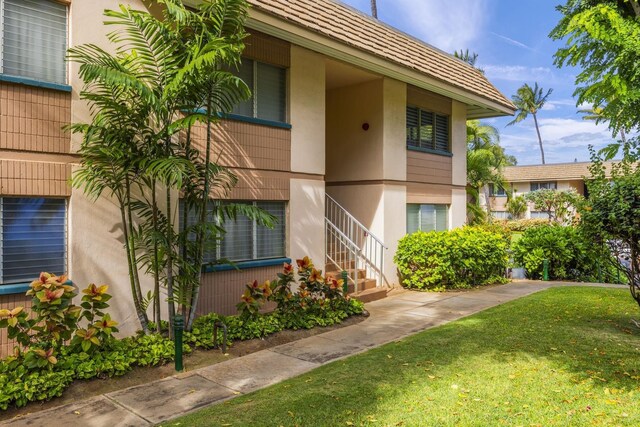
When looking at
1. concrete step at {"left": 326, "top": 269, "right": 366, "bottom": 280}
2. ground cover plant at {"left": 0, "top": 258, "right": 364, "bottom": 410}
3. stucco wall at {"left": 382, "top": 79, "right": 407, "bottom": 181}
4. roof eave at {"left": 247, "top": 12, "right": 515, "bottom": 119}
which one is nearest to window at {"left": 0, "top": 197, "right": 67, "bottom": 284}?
ground cover plant at {"left": 0, "top": 258, "right": 364, "bottom": 410}

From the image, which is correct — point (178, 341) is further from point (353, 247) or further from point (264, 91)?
point (353, 247)

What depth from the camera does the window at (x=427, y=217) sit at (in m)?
13.0

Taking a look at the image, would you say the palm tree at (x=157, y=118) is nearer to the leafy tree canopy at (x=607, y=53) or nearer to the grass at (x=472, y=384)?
the grass at (x=472, y=384)

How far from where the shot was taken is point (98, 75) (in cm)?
552

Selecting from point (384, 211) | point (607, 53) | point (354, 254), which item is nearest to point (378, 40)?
point (384, 211)

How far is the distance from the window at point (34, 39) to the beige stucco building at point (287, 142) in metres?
0.01

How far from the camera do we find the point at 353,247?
11641 mm

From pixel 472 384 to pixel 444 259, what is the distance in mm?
6316

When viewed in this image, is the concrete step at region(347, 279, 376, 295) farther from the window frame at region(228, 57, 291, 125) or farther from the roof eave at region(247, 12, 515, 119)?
the roof eave at region(247, 12, 515, 119)

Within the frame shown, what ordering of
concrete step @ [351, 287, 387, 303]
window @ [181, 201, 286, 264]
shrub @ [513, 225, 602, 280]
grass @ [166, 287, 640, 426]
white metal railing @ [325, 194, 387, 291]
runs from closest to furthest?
grass @ [166, 287, 640, 426], window @ [181, 201, 286, 264], concrete step @ [351, 287, 387, 303], white metal railing @ [325, 194, 387, 291], shrub @ [513, 225, 602, 280]

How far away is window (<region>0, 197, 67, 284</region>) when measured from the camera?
590 cm

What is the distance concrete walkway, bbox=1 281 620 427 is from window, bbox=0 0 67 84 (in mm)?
4332

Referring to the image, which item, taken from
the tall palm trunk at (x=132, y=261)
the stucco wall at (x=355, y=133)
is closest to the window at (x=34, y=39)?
the tall palm trunk at (x=132, y=261)

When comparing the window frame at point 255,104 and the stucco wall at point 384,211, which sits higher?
the window frame at point 255,104
